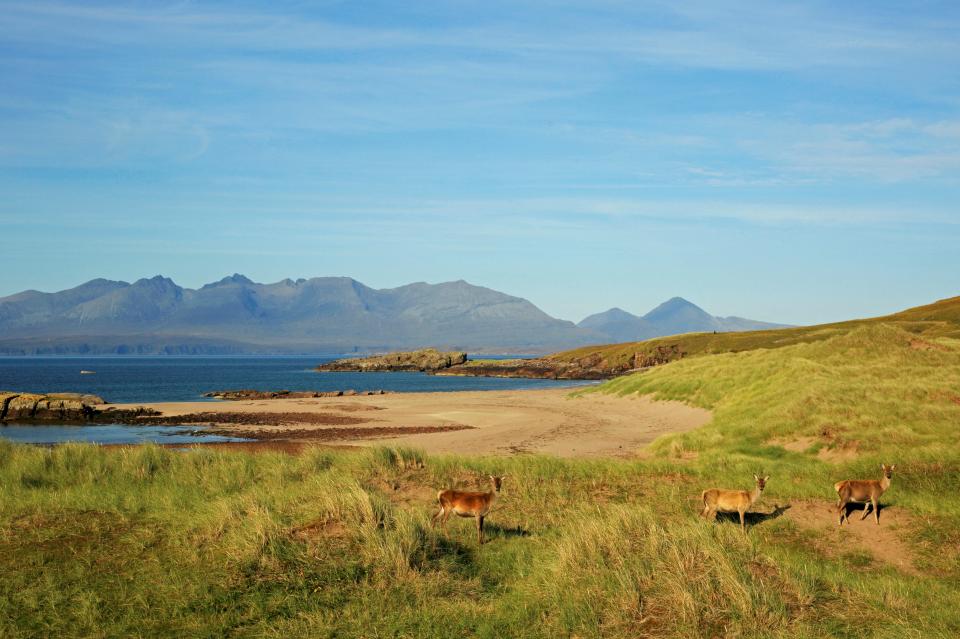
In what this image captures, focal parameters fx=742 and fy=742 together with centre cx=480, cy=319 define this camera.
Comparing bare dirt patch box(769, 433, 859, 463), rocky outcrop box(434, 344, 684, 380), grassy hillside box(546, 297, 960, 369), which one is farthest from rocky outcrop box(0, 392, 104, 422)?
rocky outcrop box(434, 344, 684, 380)

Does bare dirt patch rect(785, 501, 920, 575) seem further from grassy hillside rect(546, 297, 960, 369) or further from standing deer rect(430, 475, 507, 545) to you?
grassy hillside rect(546, 297, 960, 369)

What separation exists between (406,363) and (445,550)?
175 m

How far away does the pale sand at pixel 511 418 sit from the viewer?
35094mm

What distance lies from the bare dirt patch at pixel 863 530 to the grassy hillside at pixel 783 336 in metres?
47.4

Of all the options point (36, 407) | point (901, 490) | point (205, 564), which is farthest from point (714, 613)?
point (36, 407)

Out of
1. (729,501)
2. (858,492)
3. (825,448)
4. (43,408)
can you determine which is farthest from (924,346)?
(43,408)

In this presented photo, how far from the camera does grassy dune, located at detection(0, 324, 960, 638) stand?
9.57 m

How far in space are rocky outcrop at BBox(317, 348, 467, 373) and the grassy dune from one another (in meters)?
153

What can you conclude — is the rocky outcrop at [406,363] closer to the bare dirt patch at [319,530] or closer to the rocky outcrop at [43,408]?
the rocky outcrop at [43,408]

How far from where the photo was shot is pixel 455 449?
1335 inches

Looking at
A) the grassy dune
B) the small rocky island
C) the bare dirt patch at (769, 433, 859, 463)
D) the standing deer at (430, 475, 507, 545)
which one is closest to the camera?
the grassy dune

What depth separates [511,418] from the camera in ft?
165

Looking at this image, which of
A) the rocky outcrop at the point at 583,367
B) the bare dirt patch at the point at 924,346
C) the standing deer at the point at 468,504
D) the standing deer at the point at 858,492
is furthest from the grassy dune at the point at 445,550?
the rocky outcrop at the point at 583,367

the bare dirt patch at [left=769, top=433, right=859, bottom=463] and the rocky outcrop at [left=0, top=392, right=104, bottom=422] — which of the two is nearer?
the bare dirt patch at [left=769, top=433, right=859, bottom=463]
